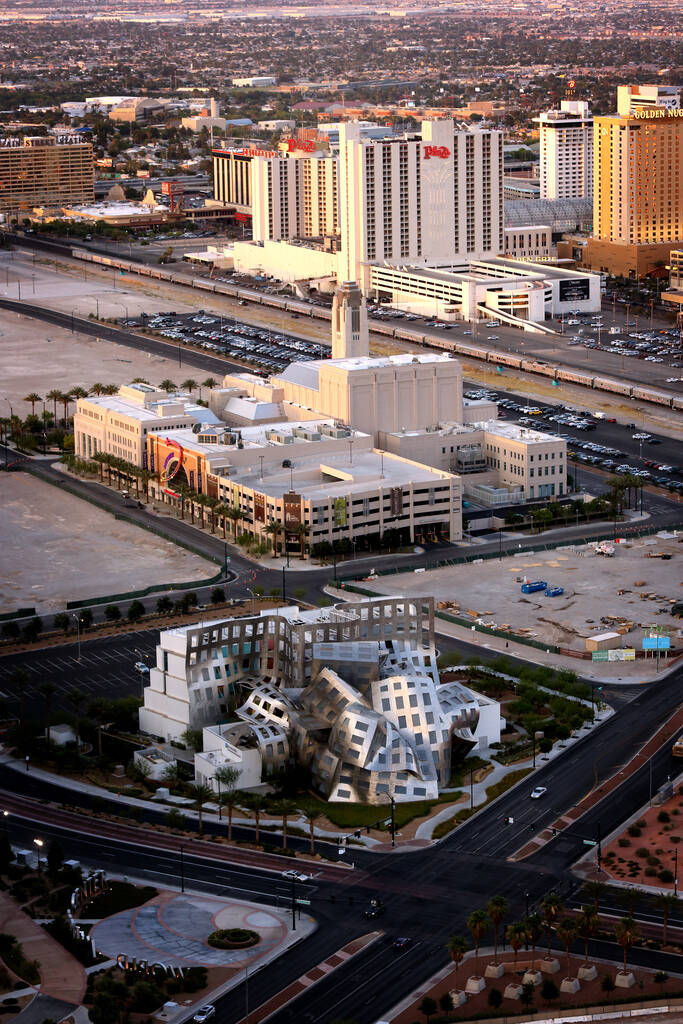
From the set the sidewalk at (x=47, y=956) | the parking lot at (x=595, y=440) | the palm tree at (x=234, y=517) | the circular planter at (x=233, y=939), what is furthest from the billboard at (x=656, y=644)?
the sidewalk at (x=47, y=956)

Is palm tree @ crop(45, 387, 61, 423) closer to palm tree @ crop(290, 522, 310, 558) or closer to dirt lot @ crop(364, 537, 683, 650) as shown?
palm tree @ crop(290, 522, 310, 558)

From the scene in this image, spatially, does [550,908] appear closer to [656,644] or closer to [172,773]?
[172,773]

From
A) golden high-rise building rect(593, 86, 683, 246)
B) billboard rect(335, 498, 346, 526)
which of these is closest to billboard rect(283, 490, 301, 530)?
billboard rect(335, 498, 346, 526)

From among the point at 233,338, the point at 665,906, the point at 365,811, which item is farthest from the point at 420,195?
the point at 665,906

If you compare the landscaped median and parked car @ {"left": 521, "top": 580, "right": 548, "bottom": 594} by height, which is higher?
parked car @ {"left": 521, "top": 580, "right": 548, "bottom": 594}

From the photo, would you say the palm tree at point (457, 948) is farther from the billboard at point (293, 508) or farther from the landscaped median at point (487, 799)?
the billboard at point (293, 508)

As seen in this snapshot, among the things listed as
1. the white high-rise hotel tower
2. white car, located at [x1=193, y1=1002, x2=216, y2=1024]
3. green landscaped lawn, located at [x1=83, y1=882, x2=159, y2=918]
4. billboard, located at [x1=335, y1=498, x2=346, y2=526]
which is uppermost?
the white high-rise hotel tower

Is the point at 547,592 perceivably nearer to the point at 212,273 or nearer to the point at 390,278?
the point at 390,278
